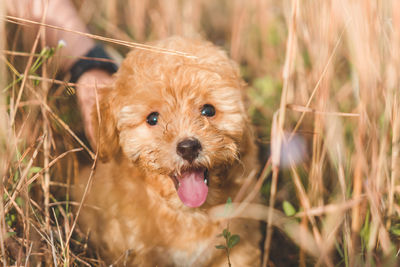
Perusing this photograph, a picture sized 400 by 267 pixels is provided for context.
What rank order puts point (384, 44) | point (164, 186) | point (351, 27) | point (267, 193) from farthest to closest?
point (267, 193) < point (164, 186) < point (384, 44) < point (351, 27)

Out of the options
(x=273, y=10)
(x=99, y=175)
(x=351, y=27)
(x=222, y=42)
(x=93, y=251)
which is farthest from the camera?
(x=222, y=42)

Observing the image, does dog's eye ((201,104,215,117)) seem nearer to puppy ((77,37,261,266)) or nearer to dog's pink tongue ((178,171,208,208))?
puppy ((77,37,261,266))

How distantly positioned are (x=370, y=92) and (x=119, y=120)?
1354mm

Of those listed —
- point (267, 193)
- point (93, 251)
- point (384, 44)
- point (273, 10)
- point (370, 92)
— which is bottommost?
point (93, 251)

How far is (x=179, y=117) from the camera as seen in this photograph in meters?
2.04

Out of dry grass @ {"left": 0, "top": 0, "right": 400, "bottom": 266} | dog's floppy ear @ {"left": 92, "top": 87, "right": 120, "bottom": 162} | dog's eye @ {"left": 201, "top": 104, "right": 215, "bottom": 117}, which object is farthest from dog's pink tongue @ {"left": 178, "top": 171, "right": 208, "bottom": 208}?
dog's floppy ear @ {"left": 92, "top": 87, "right": 120, "bottom": 162}

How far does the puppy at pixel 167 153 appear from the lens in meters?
1.98

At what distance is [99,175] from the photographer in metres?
2.42

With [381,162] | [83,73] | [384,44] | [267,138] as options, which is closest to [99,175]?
[83,73]

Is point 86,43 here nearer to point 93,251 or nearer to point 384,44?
point 93,251

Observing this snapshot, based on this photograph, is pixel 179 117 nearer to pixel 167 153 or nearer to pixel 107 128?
pixel 167 153

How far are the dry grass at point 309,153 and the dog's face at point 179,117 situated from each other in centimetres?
23

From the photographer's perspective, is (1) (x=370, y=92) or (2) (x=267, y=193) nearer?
(1) (x=370, y=92)

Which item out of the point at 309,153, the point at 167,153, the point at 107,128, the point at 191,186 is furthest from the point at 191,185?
the point at 309,153
